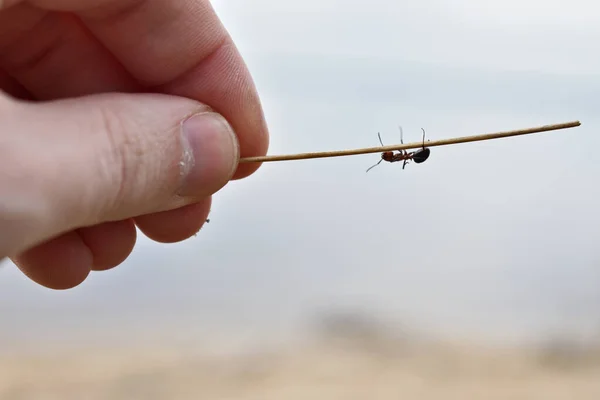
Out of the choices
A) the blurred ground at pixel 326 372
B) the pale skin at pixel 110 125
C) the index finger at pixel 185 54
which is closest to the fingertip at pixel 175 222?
the pale skin at pixel 110 125

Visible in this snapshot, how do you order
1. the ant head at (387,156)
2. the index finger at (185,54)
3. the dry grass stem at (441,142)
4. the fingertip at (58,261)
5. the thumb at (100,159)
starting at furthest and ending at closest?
1. the ant head at (387,156)
2. the fingertip at (58,261)
3. the index finger at (185,54)
4. the dry grass stem at (441,142)
5. the thumb at (100,159)

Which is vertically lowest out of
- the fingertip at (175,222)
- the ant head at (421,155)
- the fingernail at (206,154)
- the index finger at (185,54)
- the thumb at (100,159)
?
the thumb at (100,159)

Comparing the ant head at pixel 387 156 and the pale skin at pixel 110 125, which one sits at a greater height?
the ant head at pixel 387 156

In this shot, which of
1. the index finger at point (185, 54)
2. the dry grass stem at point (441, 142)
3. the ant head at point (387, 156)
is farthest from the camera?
the ant head at point (387, 156)

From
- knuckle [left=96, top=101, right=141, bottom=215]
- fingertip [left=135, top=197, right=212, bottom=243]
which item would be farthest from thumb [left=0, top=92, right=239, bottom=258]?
fingertip [left=135, top=197, right=212, bottom=243]

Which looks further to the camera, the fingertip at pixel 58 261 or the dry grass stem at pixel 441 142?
the fingertip at pixel 58 261

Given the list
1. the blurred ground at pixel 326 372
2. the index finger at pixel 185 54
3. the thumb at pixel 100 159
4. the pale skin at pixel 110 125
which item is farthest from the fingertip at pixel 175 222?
the blurred ground at pixel 326 372

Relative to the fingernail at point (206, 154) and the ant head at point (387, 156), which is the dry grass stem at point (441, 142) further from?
the ant head at point (387, 156)

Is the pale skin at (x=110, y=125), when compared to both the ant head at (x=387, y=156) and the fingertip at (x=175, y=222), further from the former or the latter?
the ant head at (x=387, y=156)

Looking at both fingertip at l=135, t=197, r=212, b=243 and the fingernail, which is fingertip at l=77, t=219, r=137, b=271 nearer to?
fingertip at l=135, t=197, r=212, b=243
